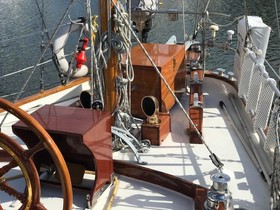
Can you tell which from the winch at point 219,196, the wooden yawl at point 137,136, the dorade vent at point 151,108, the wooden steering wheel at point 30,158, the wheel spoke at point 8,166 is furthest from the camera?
the dorade vent at point 151,108

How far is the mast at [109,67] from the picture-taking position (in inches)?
116

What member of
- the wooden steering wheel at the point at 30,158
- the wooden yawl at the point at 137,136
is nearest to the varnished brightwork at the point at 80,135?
the wooden yawl at the point at 137,136

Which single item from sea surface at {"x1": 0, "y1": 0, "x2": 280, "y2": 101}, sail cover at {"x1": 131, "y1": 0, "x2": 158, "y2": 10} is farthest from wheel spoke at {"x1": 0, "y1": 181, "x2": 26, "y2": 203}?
sea surface at {"x1": 0, "y1": 0, "x2": 280, "y2": 101}

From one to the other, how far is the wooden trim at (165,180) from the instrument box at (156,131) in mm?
473

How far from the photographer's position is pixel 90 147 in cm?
236

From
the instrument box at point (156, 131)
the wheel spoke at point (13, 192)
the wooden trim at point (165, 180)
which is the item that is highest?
the wheel spoke at point (13, 192)

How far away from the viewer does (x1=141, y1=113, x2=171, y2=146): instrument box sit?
3.25m

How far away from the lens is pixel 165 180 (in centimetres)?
275

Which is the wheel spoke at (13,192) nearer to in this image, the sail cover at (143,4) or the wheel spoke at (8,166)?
the wheel spoke at (8,166)

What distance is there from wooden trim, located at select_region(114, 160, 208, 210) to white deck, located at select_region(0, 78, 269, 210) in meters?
0.04

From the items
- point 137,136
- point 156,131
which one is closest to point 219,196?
point 156,131

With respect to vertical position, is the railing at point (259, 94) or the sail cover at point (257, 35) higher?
the sail cover at point (257, 35)

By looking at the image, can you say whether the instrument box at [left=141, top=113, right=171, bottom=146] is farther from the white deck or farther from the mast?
the mast

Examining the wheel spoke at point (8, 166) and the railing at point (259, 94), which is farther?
the railing at point (259, 94)
